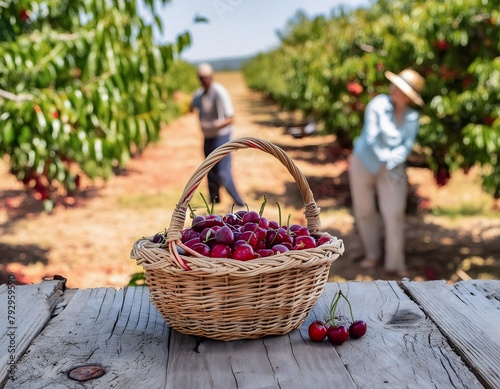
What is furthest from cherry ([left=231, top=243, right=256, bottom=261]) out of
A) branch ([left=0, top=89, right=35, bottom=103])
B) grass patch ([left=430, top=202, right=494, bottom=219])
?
grass patch ([left=430, top=202, right=494, bottom=219])

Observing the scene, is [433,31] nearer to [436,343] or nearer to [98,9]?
[98,9]

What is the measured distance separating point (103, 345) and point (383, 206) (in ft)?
15.9

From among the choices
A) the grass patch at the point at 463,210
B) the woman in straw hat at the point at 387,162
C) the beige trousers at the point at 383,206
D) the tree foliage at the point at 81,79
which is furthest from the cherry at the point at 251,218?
the grass patch at the point at 463,210

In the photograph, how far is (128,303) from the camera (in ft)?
7.00

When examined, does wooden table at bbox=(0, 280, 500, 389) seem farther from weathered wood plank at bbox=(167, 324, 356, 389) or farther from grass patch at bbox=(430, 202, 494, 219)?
grass patch at bbox=(430, 202, 494, 219)

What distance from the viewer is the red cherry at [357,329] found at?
1804 millimetres

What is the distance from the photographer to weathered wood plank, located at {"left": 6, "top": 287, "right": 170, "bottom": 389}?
1.59 meters

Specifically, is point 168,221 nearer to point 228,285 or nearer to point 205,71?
point 205,71

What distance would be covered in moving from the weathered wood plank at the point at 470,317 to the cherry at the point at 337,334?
29cm

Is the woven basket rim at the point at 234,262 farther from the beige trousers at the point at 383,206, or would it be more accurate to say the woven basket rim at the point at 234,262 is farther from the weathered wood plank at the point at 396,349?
the beige trousers at the point at 383,206

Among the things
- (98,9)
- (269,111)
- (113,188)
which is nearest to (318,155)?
(113,188)

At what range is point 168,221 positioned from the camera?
880 centimetres

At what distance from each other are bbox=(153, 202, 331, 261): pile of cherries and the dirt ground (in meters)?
3.89

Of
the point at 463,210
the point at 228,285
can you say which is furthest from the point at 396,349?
the point at 463,210
